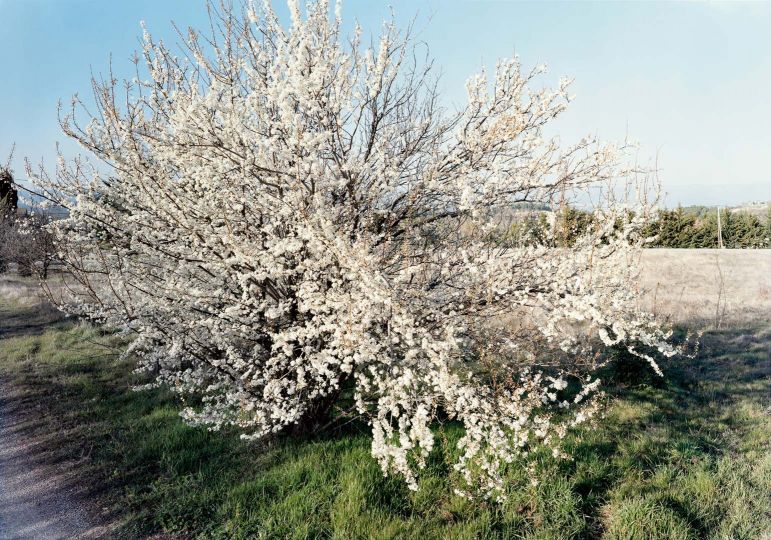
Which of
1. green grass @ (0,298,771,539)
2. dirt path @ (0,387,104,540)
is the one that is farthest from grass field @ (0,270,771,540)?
dirt path @ (0,387,104,540)

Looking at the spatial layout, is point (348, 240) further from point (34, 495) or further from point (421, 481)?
point (34, 495)

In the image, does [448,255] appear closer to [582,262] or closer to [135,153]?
[582,262]

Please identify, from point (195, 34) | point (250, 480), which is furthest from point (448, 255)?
point (195, 34)

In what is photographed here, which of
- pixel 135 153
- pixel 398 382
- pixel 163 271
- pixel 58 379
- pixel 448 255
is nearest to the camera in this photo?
pixel 398 382

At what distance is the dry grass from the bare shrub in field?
235 inches

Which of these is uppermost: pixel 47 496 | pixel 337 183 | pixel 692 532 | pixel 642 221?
pixel 337 183

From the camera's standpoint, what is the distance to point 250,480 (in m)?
5.19

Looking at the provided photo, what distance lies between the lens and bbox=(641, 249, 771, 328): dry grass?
42.0ft

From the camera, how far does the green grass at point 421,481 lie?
4488mm

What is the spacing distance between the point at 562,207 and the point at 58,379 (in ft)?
29.7

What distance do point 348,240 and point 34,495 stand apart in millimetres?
4624

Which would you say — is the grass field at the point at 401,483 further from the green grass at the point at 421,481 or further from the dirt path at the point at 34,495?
the dirt path at the point at 34,495

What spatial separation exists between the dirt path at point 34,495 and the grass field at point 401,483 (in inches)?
8.5

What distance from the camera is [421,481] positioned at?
16.2 ft
